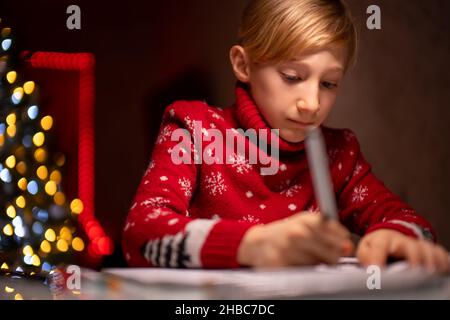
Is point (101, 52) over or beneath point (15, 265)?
over

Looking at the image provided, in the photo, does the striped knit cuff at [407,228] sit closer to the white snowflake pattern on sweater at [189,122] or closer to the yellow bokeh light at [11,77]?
the white snowflake pattern on sweater at [189,122]

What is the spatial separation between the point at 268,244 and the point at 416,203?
700 millimetres

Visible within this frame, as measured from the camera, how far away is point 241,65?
3.31 ft

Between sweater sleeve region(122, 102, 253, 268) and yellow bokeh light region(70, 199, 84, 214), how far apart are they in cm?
19

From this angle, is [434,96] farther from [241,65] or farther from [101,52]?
[101,52]

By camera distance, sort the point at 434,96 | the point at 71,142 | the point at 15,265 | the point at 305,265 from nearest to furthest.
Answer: the point at 305,265
the point at 15,265
the point at 71,142
the point at 434,96

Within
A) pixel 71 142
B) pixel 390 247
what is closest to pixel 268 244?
pixel 390 247

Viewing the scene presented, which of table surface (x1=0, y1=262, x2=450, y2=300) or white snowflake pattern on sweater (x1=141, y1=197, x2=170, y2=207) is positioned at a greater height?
white snowflake pattern on sweater (x1=141, y1=197, x2=170, y2=207)

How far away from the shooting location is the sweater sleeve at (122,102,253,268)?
683 millimetres

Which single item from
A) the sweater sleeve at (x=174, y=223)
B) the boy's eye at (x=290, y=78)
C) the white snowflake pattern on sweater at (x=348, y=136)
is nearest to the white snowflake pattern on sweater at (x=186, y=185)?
the sweater sleeve at (x=174, y=223)

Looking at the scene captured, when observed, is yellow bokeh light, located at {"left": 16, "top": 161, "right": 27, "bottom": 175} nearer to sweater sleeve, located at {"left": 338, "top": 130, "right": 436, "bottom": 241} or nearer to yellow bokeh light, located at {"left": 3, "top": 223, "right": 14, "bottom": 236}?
yellow bokeh light, located at {"left": 3, "top": 223, "right": 14, "bottom": 236}

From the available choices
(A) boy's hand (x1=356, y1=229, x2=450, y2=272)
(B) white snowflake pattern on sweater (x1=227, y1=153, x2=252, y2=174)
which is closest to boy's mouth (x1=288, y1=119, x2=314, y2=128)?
(B) white snowflake pattern on sweater (x1=227, y1=153, x2=252, y2=174)

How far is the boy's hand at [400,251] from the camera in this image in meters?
0.73
